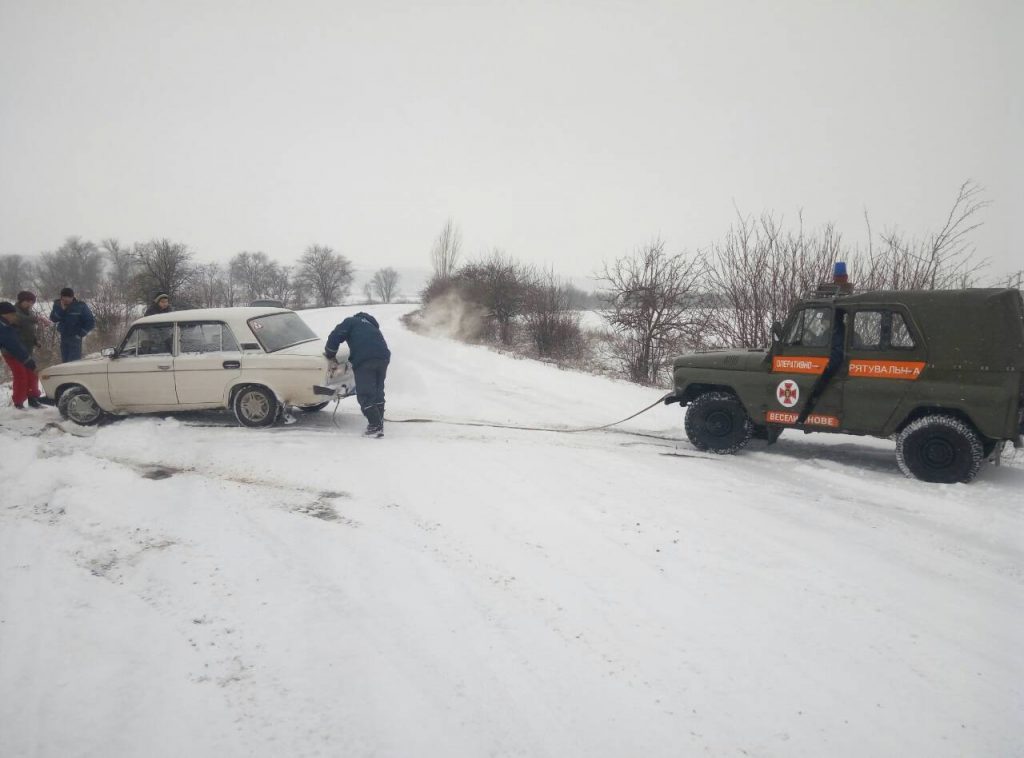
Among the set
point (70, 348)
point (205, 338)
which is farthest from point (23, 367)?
point (205, 338)

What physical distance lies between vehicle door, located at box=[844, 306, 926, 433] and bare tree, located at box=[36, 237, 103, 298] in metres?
49.9

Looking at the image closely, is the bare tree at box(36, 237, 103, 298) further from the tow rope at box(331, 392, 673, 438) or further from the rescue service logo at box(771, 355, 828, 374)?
the rescue service logo at box(771, 355, 828, 374)

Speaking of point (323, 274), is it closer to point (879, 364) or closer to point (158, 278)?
point (158, 278)

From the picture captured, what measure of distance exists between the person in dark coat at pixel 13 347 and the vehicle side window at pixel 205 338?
3.04 metres

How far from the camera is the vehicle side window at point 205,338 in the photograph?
298 inches

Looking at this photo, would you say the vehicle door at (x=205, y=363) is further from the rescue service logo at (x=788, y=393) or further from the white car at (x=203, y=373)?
the rescue service logo at (x=788, y=393)

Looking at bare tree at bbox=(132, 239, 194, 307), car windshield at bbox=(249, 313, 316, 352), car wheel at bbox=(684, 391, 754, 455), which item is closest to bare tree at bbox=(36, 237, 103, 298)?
bare tree at bbox=(132, 239, 194, 307)

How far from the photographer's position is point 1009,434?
5211 millimetres

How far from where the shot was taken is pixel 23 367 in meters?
8.66

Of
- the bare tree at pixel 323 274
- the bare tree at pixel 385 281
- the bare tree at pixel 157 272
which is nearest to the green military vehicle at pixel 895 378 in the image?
the bare tree at pixel 157 272

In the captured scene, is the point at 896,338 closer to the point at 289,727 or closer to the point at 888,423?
the point at 888,423

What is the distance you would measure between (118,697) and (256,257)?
9057 centimetres

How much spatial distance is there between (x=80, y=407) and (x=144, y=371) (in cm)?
122

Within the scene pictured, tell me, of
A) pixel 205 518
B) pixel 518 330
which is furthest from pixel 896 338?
pixel 518 330
